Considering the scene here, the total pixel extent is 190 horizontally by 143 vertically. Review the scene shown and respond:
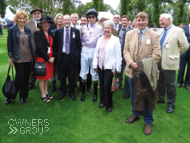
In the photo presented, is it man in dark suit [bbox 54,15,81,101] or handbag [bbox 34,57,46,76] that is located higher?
man in dark suit [bbox 54,15,81,101]

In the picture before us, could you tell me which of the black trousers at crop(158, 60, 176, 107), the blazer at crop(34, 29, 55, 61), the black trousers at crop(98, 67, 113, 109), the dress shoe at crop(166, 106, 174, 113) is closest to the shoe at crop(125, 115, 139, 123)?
the black trousers at crop(98, 67, 113, 109)

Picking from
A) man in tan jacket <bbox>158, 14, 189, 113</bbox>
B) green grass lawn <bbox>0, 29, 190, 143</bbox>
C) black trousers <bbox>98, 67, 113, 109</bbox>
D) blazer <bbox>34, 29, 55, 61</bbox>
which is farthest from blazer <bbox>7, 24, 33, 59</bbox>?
man in tan jacket <bbox>158, 14, 189, 113</bbox>

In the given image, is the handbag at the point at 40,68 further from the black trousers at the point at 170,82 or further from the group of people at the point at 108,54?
the black trousers at the point at 170,82

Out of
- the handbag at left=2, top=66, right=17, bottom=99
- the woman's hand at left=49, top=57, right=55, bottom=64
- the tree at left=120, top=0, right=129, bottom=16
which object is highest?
the tree at left=120, top=0, right=129, bottom=16

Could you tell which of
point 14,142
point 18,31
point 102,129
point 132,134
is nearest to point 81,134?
point 102,129

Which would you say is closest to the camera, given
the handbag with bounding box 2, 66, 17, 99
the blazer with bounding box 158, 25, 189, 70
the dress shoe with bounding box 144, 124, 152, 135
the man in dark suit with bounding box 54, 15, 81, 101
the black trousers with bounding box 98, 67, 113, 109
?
the dress shoe with bounding box 144, 124, 152, 135

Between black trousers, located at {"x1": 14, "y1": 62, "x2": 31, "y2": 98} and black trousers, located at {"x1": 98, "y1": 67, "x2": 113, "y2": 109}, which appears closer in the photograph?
black trousers, located at {"x1": 98, "y1": 67, "x2": 113, "y2": 109}

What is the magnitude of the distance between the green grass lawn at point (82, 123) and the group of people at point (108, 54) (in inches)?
6.8

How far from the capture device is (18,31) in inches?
129

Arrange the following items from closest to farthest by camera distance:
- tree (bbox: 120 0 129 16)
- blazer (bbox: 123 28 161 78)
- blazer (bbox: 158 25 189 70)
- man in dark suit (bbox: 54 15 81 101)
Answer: blazer (bbox: 123 28 161 78) < blazer (bbox: 158 25 189 70) < man in dark suit (bbox: 54 15 81 101) < tree (bbox: 120 0 129 16)

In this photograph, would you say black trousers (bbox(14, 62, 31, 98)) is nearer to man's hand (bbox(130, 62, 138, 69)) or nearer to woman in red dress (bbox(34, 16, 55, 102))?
woman in red dress (bbox(34, 16, 55, 102))

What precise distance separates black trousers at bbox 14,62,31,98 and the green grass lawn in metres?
0.32

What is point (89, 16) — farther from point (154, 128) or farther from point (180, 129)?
point (180, 129)

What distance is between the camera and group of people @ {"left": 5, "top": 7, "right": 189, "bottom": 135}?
2.49 metres
